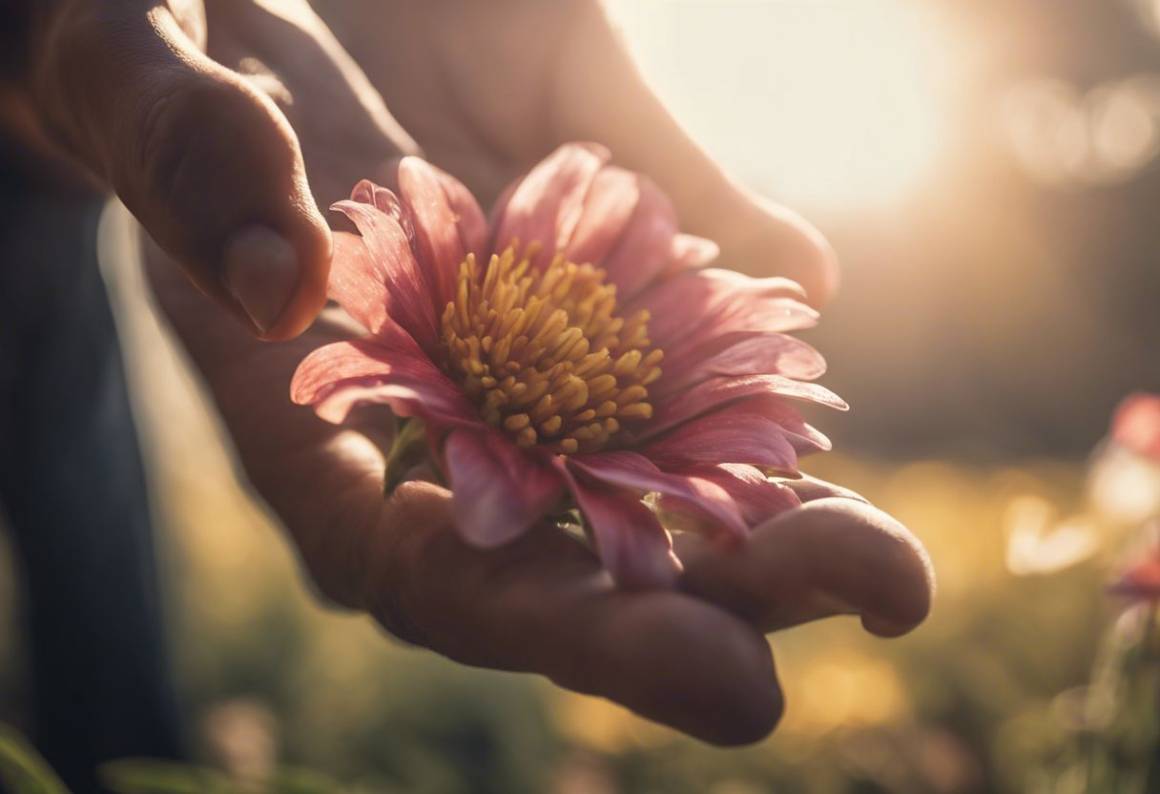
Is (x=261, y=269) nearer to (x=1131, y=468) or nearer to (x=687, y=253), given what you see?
(x=687, y=253)

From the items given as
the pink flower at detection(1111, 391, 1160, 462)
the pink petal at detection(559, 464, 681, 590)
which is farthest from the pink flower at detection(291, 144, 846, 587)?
the pink flower at detection(1111, 391, 1160, 462)

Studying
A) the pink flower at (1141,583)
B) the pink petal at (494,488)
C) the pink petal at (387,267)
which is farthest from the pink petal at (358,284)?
the pink flower at (1141,583)

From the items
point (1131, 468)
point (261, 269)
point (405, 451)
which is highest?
point (261, 269)

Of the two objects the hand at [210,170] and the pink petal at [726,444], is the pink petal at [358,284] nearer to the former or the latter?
the hand at [210,170]

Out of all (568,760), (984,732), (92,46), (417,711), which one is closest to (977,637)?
(984,732)

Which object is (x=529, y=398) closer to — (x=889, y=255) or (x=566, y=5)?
(x=566, y=5)

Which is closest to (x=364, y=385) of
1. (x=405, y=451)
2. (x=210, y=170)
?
(x=405, y=451)

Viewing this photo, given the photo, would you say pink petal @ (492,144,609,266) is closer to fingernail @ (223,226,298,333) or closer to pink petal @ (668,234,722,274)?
pink petal @ (668,234,722,274)

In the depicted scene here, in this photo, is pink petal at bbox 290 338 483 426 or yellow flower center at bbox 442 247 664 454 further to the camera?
yellow flower center at bbox 442 247 664 454
